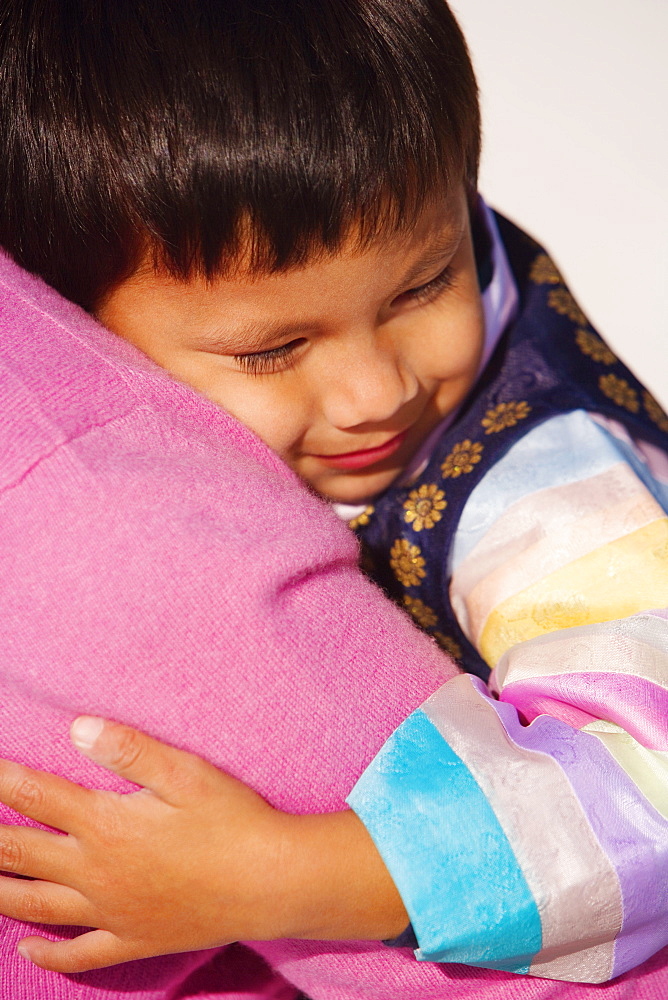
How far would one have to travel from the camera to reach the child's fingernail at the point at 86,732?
1.44 ft

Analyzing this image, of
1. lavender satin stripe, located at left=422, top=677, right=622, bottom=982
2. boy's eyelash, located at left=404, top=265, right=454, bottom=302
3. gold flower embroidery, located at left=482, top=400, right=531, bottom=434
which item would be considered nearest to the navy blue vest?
gold flower embroidery, located at left=482, top=400, right=531, bottom=434

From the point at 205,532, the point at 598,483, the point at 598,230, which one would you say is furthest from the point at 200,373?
the point at 598,230

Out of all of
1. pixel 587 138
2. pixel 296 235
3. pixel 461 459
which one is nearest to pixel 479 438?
pixel 461 459

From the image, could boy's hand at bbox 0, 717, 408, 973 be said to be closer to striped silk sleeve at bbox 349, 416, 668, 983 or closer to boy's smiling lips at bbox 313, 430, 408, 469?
striped silk sleeve at bbox 349, 416, 668, 983

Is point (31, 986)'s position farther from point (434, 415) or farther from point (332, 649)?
point (434, 415)

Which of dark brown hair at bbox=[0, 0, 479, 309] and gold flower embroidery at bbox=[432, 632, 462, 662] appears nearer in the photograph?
dark brown hair at bbox=[0, 0, 479, 309]

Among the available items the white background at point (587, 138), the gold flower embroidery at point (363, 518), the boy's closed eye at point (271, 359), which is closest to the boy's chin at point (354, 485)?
the gold flower embroidery at point (363, 518)

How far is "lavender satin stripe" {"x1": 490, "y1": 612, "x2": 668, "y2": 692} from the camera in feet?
1.67

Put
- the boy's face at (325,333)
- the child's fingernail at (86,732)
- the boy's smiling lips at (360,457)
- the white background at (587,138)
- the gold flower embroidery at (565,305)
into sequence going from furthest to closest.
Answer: the white background at (587,138)
the gold flower embroidery at (565,305)
the boy's smiling lips at (360,457)
the boy's face at (325,333)
the child's fingernail at (86,732)

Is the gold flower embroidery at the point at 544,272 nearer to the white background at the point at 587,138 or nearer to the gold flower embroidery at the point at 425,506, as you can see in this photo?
the gold flower embroidery at the point at 425,506

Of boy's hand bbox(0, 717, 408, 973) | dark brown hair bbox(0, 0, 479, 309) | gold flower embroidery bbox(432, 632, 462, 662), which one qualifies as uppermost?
dark brown hair bbox(0, 0, 479, 309)

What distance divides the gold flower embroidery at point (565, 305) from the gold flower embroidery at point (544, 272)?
0.01m

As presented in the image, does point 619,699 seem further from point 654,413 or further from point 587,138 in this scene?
point 587,138

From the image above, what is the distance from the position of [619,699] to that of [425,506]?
24cm
